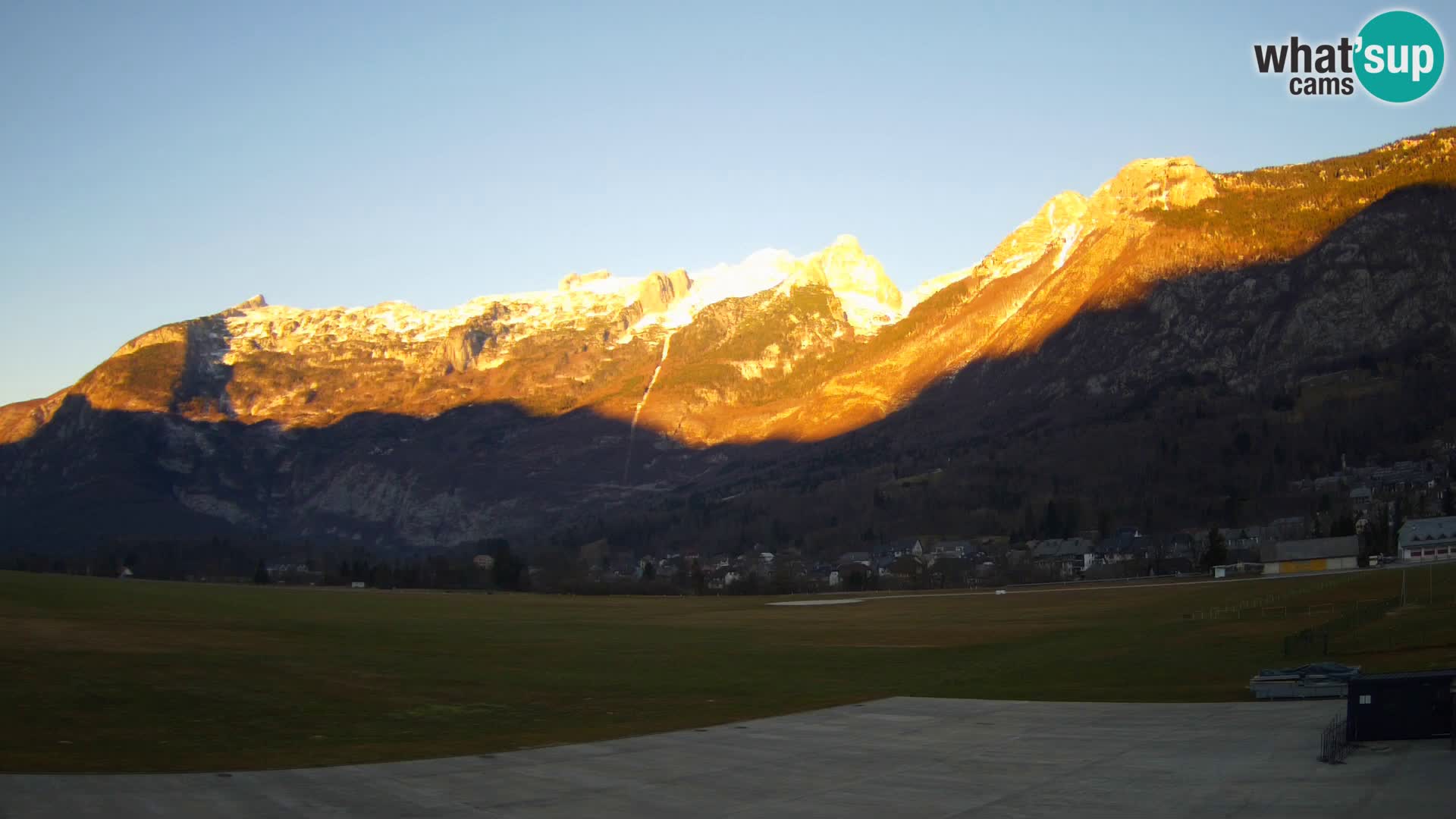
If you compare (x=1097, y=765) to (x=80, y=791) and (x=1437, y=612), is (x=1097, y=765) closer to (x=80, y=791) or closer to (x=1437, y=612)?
(x=80, y=791)

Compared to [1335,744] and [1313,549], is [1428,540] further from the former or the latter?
[1335,744]

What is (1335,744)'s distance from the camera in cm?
3288

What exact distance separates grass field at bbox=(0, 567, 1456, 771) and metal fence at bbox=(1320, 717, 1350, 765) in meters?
14.4

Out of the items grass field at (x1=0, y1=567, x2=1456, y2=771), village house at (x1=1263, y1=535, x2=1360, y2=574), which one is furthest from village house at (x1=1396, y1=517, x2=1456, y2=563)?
grass field at (x1=0, y1=567, x2=1456, y2=771)

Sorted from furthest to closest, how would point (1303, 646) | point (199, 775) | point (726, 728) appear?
1. point (1303, 646)
2. point (726, 728)
3. point (199, 775)

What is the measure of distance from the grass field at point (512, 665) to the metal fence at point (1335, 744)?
14374 millimetres

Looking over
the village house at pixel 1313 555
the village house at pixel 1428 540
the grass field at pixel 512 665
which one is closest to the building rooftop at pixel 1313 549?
the village house at pixel 1313 555

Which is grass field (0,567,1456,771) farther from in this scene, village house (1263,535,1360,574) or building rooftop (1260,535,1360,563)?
building rooftop (1260,535,1360,563)

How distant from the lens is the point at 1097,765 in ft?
113

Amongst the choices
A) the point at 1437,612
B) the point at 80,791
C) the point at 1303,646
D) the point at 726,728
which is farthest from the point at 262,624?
the point at 1437,612

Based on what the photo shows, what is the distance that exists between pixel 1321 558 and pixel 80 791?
481 feet

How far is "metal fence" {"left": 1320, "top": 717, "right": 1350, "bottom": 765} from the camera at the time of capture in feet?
106

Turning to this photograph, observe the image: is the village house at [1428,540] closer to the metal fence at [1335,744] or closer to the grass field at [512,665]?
the grass field at [512,665]

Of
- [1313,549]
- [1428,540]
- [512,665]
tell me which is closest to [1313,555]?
[1313,549]
